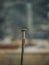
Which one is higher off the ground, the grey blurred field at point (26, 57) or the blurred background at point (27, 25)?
the blurred background at point (27, 25)

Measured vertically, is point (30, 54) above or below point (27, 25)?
below

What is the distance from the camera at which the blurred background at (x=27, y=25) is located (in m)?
1.87

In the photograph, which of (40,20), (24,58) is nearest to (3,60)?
(24,58)

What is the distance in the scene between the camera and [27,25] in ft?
6.23

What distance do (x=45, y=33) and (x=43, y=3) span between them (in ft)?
1.12

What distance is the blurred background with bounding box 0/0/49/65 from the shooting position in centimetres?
187

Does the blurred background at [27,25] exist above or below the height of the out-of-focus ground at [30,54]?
above

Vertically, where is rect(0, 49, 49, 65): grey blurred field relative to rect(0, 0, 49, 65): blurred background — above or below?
below

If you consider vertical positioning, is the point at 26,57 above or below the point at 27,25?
below

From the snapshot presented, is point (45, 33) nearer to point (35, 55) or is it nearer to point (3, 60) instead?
point (35, 55)

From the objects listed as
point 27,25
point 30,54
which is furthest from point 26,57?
point 27,25

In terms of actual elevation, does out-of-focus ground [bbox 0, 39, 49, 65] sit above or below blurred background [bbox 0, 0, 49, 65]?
below

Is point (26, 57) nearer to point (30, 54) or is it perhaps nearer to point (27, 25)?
point (30, 54)

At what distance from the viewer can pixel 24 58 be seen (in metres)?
1.86
